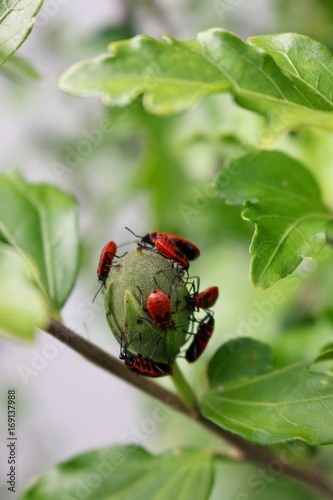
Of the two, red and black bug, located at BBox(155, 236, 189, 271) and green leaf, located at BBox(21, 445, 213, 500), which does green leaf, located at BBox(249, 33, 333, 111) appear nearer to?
red and black bug, located at BBox(155, 236, 189, 271)

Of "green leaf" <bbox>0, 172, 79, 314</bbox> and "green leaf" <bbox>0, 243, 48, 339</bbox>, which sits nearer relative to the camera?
"green leaf" <bbox>0, 243, 48, 339</bbox>

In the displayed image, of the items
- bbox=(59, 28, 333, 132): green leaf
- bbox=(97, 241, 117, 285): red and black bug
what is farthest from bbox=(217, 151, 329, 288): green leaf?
bbox=(97, 241, 117, 285): red and black bug

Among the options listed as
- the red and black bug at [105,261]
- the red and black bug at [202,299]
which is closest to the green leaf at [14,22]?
the red and black bug at [105,261]

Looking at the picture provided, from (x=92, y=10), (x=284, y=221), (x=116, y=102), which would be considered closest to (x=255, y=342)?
(x=284, y=221)

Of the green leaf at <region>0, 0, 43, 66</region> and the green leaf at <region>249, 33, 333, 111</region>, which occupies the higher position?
the green leaf at <region>0, 0, 43, 66</region>

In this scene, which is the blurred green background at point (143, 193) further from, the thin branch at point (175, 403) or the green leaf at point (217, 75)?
the green leaf at point (217, 75)

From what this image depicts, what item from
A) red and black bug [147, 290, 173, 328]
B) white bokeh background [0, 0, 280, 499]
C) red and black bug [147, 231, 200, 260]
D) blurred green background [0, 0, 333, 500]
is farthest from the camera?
white bokeh background [0, 0, 280, 499]

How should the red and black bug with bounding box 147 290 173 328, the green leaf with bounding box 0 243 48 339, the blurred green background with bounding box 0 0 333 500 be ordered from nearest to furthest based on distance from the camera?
the green leaf with bounding box 0 243 48 339 < the red and black bug with bounding box 147 290 173 328 < the blurred green background with bounding box 0 0 333 500
